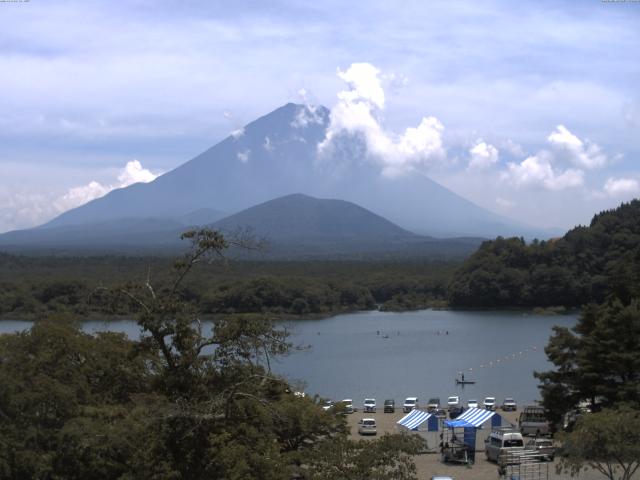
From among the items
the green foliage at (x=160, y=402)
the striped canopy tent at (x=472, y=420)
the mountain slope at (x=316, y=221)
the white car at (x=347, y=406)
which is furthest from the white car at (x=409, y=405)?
the mountain slope at (x=316, y=221)

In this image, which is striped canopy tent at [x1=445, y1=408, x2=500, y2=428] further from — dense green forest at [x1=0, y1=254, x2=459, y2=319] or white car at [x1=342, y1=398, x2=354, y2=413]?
dense green forest at [x1=0, y1=254, x2=459, y2=319]

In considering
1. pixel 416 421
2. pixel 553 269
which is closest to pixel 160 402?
pixel 416 421

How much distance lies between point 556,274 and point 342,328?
43.9ft

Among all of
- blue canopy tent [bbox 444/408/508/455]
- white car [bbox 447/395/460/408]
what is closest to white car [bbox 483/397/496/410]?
white car [bbox 447/395/460/408]

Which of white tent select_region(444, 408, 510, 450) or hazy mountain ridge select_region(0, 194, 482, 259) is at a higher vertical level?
hazy mountain ridge select_region(0, 194, 482, 259)

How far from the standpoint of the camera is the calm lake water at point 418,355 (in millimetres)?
24125

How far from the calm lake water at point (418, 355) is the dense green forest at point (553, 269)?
2.92 meters

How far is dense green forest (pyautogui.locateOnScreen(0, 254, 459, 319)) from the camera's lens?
42.6 meters

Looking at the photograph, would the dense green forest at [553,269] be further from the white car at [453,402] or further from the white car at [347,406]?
the white car at [347,406]

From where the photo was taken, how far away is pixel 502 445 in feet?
41.1

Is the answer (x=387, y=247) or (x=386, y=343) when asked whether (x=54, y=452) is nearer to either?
(x=386, y=343)

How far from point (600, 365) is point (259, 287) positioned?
30655 mm

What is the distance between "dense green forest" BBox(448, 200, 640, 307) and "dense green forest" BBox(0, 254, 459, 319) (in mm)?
2953

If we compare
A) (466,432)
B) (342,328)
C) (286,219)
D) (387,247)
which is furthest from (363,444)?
(286,219)
